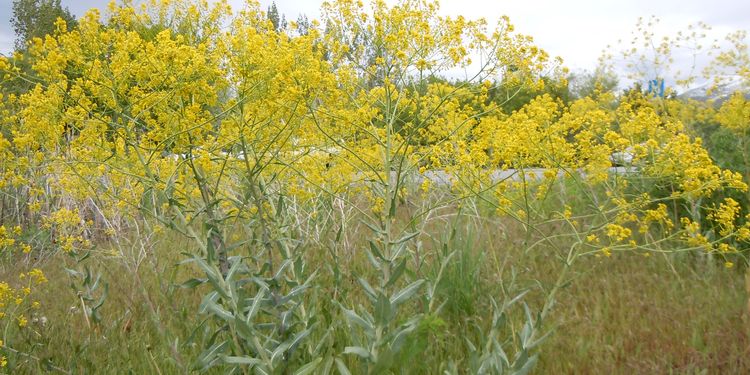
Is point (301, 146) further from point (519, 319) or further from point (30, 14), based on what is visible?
point (30, 14)

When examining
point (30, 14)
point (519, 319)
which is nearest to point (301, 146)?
point (519, 319)

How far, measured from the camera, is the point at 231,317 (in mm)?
1944

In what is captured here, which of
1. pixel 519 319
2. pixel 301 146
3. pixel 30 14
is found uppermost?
pixel 30 14

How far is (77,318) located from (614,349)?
10.3 ft

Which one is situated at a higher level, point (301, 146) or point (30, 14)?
point (30, 14)

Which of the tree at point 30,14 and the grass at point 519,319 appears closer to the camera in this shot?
the grass at point 519,319

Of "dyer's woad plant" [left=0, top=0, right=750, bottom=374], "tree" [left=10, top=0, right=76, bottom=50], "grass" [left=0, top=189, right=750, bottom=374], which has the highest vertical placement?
"tree" [left=10, top=0, right=76, bottom=50]

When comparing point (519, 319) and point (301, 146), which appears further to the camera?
point (519, 319)

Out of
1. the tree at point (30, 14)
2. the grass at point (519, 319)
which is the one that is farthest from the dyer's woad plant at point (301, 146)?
the tree at point (30, 14)

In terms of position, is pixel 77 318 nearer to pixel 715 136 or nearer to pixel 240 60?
pixel 240 60

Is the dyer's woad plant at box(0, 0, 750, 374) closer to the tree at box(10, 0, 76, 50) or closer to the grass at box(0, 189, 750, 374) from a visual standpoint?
the grass at box(0, 189, 750, 374)

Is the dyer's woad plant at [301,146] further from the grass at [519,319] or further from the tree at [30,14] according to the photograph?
the tree at [30,14]

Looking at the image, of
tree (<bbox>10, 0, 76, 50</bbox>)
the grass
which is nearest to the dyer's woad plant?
the grass

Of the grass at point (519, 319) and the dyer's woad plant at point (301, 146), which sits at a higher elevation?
the dyer's woad plant at point (301, 146)
